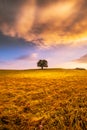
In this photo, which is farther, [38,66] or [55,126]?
[38,66]

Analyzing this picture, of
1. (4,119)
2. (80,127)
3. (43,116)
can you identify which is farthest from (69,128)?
(4,119)

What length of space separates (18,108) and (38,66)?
6067 cm

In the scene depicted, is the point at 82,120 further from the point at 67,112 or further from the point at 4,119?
the point at 4,119

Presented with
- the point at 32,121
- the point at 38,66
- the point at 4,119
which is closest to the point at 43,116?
the point at 32,121

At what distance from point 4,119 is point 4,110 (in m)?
0.90

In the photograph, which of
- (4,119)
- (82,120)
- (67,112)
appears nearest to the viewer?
(82,120)

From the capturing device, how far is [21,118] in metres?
4.63

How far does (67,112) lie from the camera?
16.4 ft

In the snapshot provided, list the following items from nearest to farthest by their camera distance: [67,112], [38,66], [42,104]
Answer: [67,112] → [42,104] → [38,66]

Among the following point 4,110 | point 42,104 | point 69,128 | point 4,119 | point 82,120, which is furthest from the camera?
point 42,104

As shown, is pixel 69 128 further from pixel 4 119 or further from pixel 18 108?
pixel 18 108

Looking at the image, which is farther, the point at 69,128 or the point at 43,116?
the point at 43,116

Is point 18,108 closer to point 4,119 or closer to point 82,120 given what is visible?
point 4,119

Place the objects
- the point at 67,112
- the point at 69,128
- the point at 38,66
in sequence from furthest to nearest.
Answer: the point at 38,66 < the point at 67,112 < the point at 69,128
